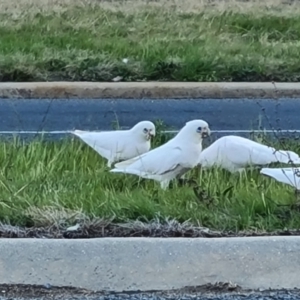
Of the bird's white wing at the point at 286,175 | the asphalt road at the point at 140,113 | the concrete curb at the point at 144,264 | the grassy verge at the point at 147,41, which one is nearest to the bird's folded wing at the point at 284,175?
the bird's white wing at the point at 286,175

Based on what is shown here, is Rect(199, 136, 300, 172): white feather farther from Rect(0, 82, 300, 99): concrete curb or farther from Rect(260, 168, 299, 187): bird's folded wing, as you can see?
Rect(0, 82, 300, 99): concrete curb

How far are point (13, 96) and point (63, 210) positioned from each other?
20.1ft

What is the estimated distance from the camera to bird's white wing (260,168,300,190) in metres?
4.75

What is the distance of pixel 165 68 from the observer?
11.1 m

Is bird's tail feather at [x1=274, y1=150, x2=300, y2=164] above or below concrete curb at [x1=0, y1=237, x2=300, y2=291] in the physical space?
above

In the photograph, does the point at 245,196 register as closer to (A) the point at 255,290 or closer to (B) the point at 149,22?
(A) the point at 255,290

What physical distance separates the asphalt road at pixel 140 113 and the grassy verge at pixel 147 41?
0.75 metres

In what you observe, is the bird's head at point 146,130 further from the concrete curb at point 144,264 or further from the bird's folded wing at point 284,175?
the concrete curb at point 144,264

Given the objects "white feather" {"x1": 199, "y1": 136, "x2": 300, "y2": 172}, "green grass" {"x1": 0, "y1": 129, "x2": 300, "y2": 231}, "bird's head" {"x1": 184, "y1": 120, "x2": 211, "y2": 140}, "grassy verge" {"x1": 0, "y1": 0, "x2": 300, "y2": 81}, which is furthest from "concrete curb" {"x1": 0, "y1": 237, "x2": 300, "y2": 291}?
"grassy verge" {"x1": 0, "y1": 0, "x2": 300, "y2": 81}

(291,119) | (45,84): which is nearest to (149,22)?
(45,84)

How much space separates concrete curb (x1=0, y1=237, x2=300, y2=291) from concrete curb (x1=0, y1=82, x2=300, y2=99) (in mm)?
6679

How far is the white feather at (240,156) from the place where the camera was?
555cm

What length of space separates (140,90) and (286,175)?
5.82 metres

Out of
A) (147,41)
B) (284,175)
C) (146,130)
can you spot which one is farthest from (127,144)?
(147,41)
